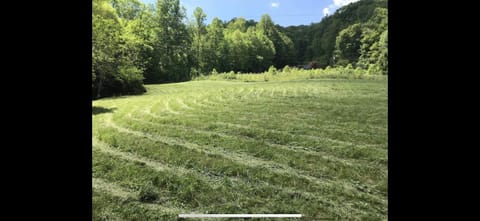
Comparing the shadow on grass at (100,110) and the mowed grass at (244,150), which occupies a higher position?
the shadow on grass at (100,110)

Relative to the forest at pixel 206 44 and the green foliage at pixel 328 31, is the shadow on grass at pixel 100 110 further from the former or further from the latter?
the green foliage at pixel 328 31

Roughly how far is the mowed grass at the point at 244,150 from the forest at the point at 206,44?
150 mm

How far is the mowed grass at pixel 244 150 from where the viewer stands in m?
2.47


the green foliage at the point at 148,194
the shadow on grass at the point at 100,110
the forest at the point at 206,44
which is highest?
the forest at the point at 206,44

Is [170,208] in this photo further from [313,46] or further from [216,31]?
[313,46]

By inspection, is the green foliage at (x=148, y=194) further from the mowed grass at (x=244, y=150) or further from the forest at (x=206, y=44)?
the forest at (x=206, y=44)

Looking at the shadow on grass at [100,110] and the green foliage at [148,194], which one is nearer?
the green foliage at [148,194]

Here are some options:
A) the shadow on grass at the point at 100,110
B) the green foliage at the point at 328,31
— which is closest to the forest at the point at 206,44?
the green foliage at the point at 328,31

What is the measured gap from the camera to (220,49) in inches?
114

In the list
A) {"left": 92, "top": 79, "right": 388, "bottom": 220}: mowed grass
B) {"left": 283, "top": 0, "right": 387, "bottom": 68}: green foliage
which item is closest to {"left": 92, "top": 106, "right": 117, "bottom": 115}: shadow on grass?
{"left": 92, "top": 79, "right": 388, "bottom": 220}: mowed grass

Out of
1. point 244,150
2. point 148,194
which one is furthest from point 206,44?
point 148,194

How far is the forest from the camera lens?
271 centimetres
